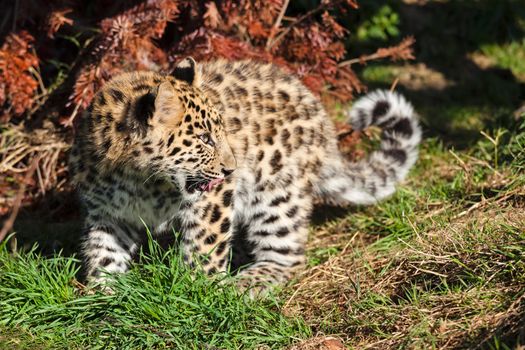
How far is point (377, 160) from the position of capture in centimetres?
741

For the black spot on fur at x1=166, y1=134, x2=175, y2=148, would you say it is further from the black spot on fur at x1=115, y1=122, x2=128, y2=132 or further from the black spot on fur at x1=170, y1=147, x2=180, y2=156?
the black spot on fur at x1=115, y1=122, x2=128, y2=132

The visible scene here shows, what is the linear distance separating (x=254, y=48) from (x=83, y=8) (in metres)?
1.82

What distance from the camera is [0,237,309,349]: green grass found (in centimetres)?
513

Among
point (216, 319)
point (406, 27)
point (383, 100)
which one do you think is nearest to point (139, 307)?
point (216, 319)

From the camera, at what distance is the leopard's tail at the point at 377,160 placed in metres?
7.11

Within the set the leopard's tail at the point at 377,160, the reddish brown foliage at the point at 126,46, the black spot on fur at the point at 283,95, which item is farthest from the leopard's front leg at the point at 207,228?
the reddish brown foliage at the point at 126,46

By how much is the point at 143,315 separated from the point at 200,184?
112cm

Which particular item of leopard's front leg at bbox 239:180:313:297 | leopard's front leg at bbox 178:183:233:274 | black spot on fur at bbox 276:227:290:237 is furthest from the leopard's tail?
leopard's front leg at bbox 178:183:233:274

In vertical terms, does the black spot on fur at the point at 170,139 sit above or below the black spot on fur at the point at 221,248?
above

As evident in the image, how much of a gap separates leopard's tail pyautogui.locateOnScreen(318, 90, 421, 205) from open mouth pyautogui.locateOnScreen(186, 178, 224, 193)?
1388mm

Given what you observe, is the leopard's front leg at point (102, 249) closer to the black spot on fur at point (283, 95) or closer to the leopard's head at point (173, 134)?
the leopard's head at point (173, 134)

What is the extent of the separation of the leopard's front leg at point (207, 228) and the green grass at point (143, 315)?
1.24 feet

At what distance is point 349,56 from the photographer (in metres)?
9.74

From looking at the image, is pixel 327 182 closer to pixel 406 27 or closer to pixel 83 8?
pixel 83 8
